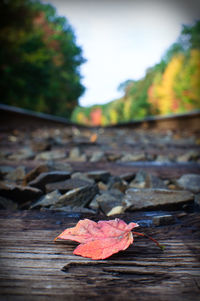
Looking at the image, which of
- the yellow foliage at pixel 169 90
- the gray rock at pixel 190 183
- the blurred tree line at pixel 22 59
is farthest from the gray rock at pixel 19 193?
the yellow foliage at pixel 169 90

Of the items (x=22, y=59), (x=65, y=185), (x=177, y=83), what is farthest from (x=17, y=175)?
(x=177, y=83)

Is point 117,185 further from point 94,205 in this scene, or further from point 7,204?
point 7,204

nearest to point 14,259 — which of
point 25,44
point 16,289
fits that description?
point 16,289

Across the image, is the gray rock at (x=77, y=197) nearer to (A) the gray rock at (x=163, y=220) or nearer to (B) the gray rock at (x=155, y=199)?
(B) the gray rock at (x=155, y=199)

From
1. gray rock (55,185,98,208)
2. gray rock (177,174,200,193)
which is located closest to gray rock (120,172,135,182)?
gray rock (177,174,200,193)

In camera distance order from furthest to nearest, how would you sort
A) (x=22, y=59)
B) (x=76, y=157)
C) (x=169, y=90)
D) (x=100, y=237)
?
(x=169, y=90)
(x=22, y=59)
(x=76, y=157)
(x=100, y=237)
